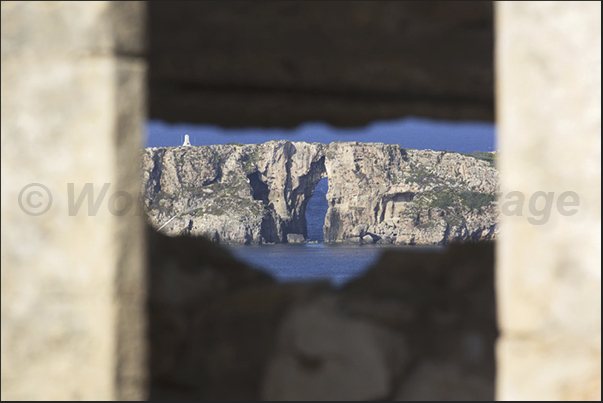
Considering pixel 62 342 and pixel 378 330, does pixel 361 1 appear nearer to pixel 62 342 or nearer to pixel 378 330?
pixel 378 330

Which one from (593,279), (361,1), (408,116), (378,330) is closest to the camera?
(593,279)

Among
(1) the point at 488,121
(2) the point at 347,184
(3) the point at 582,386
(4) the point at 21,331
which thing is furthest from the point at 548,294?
(2) the point at 347,184

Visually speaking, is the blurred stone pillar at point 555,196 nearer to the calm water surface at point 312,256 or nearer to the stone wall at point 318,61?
the stone wall at point 318,61

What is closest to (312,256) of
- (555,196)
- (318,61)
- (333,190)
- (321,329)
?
(333,190)

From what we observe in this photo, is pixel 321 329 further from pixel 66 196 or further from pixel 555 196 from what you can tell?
pixel 66 196

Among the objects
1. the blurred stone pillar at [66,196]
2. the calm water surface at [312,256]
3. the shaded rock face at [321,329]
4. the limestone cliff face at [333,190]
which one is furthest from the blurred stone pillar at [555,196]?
the calm water surface at [312,256]

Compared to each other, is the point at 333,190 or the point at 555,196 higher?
the point at 333,190
